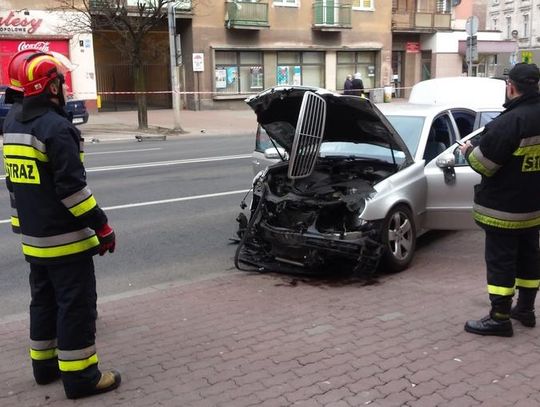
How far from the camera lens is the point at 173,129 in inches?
851

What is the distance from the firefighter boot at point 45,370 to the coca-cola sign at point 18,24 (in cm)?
2433

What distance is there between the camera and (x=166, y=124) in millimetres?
23875

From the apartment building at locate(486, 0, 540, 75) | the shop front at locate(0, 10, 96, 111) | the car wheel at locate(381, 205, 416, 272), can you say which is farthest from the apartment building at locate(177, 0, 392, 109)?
the apartment building at locate(486, 0, 540, 75)

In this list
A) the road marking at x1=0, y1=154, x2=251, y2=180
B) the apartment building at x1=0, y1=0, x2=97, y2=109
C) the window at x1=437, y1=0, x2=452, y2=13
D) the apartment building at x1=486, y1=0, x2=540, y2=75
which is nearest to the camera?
the road marking at x1=0, y1=154, x2=251, y2=180

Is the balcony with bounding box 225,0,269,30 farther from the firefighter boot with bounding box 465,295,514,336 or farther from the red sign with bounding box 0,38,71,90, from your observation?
the firefighter boot with bounding box 465,295,514,336

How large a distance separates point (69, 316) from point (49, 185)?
726mm

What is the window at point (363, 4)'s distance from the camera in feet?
113

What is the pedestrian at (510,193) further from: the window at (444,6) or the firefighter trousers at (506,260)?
the window at (444,6)

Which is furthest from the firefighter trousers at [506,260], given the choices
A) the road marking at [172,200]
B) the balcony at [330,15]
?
the balcony at [330,15]

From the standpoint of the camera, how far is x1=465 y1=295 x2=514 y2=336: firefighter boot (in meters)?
4.00

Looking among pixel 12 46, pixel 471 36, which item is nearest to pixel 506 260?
pixel 471 36

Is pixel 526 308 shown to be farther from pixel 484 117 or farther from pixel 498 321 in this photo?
pixel 484 117

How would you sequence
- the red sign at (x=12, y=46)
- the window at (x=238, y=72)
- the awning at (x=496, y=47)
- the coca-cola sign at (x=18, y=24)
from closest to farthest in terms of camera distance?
the coca-cola sign at (x=18, y=24)
the red sign at (x=12, y=46)
the window at (x=238, y=72)
the awning at (x=496, y=47)

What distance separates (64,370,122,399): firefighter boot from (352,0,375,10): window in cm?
3384
